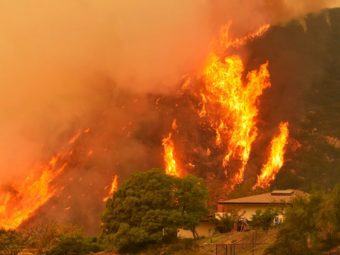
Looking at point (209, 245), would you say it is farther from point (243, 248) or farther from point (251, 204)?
point (251, 204)

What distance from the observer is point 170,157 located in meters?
94.1

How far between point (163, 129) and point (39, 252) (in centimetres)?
4396

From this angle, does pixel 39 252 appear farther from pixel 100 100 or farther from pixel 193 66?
pixel 193 66

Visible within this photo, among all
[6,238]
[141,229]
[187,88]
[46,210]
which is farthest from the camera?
[187,88]

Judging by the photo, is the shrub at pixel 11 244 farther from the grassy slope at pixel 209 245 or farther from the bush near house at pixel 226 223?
the bush near house at pixel 226 223

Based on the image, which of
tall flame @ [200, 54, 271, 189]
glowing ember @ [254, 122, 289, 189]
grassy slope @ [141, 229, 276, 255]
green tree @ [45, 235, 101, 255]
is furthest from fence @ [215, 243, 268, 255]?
tall flame @ [200, 54, 271, 189]

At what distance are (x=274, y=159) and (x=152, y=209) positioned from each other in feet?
131

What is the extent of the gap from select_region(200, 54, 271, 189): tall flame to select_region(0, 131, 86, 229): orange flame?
28264 mm

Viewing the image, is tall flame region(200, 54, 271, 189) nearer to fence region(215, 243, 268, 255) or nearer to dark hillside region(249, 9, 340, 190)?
dark hillside region(249, 9, 340, 190)

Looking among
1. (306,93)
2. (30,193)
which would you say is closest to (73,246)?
(30,193)

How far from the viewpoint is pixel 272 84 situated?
109125mm

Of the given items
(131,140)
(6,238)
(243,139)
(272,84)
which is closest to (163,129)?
(131,140)

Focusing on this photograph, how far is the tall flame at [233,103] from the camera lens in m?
95.4

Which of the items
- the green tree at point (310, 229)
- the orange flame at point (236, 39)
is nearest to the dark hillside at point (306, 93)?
the orange flame at point (236, 39)
